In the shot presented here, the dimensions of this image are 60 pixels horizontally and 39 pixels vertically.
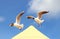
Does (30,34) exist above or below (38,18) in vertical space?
below

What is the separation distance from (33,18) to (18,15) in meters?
0.73

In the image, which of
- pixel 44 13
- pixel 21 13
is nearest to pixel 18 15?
pixel 21 13

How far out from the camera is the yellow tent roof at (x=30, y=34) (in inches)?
281

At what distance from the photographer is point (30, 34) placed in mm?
7250

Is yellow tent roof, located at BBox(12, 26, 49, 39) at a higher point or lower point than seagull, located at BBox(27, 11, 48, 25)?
lower

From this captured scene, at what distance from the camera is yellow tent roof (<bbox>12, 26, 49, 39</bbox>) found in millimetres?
7125

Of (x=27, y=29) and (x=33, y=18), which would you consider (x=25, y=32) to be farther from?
(x=33, y=18)

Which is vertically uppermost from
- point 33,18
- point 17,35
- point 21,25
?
point 33,18

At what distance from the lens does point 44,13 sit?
287 inches

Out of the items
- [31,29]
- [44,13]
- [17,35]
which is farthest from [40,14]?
[17,35]

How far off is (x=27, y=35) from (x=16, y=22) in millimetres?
848

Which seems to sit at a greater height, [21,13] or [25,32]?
[21,13]

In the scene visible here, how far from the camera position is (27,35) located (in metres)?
7.21

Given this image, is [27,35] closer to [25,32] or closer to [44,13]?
[25,32]
